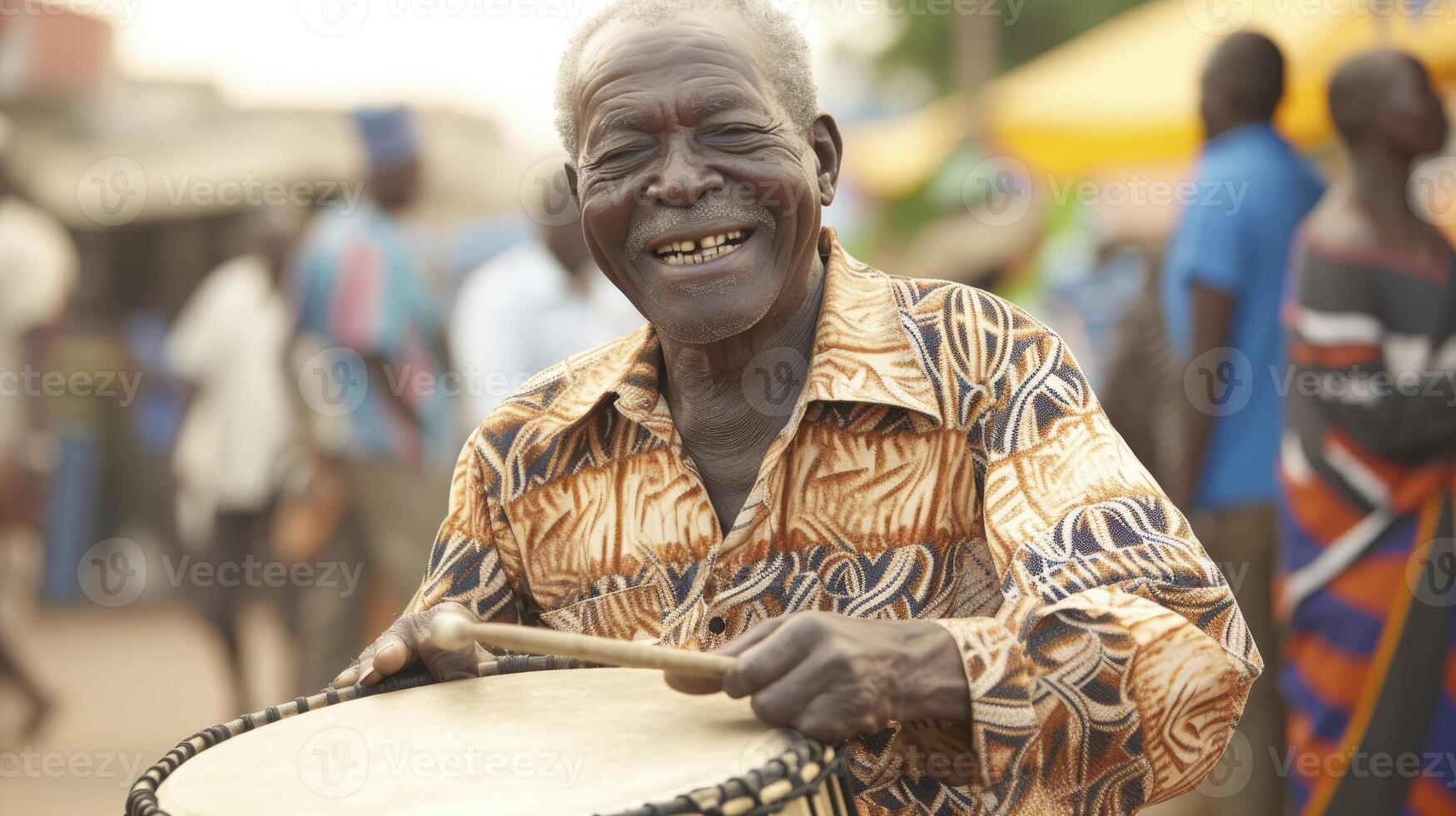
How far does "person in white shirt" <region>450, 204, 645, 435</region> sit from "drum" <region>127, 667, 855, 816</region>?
380 cm

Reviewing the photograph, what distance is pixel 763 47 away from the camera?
237 centimetres

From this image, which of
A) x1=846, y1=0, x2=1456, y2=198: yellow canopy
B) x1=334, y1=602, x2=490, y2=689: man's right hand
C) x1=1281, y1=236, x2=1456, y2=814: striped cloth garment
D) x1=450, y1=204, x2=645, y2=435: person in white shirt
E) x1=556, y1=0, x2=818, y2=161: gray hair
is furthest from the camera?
x1=846, y1=0, x2=1456, y2=198: yellow canopy

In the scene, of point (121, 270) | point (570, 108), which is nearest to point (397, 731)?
point (570, 108)

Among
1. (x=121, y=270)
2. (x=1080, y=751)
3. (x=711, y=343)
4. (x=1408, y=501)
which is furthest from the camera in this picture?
(x=121, y=270)

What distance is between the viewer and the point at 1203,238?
16.6 ft

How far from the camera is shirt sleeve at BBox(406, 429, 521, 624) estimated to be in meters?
2.50

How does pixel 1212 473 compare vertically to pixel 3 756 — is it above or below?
above

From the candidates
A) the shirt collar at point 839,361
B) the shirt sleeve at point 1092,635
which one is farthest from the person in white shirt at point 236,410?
the shirt sleeve at point 1092,635

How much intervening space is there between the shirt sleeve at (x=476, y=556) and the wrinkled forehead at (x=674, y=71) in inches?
24.7

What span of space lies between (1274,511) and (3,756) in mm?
5276

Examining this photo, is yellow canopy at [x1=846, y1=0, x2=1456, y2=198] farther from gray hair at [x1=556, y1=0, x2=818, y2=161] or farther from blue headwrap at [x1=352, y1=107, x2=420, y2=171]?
gray hair at [x1=556, y1=0, x2=818, y2=161]

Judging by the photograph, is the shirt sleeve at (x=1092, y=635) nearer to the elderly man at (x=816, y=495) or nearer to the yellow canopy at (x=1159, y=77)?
the elderly man at (x=816, y=495)

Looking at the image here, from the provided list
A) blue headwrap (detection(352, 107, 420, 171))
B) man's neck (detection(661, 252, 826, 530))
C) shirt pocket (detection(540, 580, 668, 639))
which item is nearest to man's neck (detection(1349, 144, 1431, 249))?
man's neck (detection(661, 252, 826, 530))

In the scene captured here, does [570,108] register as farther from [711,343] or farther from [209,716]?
[209,716]
